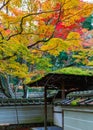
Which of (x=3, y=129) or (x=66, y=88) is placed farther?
(x=3, y=129)

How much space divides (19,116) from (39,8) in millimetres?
6868

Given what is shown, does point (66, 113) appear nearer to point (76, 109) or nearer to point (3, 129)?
point (76, 109)

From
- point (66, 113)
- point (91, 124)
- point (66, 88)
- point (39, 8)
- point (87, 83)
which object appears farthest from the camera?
point (66, 88)

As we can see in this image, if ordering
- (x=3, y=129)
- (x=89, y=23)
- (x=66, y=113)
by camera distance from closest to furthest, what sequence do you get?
(x=66, y=113) < (x=3, y=129) < (x=89, y=23)

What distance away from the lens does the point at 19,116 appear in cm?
1433

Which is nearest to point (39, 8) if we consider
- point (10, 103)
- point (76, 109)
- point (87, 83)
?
point (87, 83)

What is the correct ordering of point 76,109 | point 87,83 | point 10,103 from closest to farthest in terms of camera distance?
point 76,109 → point 87,83 → point 10,103

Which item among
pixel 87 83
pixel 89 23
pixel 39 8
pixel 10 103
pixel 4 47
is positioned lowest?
pixel 10 103

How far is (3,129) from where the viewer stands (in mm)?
13367

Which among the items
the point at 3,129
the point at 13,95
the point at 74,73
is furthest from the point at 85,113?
the point at 13,95

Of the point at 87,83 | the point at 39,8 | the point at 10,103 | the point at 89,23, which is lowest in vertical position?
the point at 10,103

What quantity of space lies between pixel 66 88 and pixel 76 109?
15.5 feet

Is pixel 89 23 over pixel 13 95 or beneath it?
over

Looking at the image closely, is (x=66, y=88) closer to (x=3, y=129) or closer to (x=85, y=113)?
(x=3, y=129)
